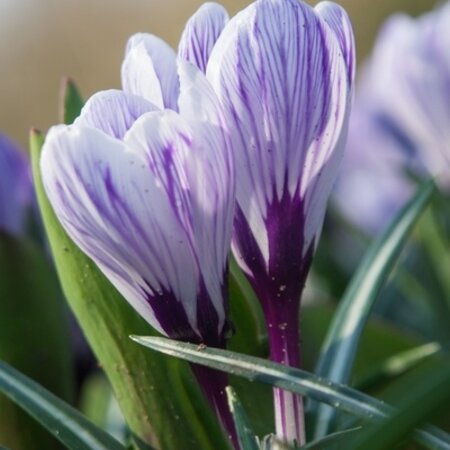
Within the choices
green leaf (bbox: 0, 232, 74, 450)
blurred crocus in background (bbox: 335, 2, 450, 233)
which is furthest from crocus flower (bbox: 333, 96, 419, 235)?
green leaf (bbox: 0, 232, 74, 450)

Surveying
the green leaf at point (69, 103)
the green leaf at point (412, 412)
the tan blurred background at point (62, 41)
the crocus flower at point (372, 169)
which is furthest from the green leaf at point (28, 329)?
the tan blurred background at point (62, 41)

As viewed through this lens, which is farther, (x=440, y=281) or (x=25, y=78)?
(x=25, y=78)

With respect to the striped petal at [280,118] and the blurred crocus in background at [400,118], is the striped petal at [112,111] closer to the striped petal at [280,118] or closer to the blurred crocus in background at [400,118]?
the striped petal at [280,118]

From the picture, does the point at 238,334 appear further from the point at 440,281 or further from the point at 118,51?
the point at 118,51

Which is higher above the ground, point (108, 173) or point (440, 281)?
point (108, 173)

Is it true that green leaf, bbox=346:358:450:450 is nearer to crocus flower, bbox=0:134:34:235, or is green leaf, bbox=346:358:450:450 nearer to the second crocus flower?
the second crocus flower

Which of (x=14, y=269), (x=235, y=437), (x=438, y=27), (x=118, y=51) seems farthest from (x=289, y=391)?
(x=118, y=51)

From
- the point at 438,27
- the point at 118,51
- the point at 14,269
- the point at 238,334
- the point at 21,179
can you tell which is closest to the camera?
the point at 238,334
